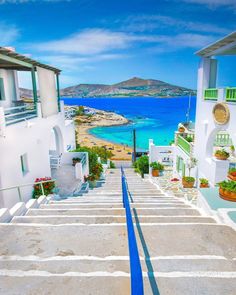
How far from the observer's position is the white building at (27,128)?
6869 mm

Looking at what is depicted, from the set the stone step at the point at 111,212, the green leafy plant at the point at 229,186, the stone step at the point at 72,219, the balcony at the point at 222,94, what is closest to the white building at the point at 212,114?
the balcony at the point at 222,94

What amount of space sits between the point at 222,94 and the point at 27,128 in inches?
308

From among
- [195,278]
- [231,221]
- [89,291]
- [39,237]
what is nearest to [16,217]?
[39,237]

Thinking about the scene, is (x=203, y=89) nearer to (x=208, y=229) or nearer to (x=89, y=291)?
(x=208, y=229)

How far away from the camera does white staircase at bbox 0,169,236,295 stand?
232cm

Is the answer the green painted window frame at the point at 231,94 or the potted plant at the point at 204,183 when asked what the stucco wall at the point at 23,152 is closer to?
the potted plant at the point at 204,183

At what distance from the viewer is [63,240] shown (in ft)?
11.0

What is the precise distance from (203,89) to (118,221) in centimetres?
854

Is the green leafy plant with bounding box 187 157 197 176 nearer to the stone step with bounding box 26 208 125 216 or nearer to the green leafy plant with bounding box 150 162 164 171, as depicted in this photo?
the green leafy plant with bounding box 150 162 164 171

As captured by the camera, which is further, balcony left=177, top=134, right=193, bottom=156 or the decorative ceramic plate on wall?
balcony left=177, top=134, right=193, bottom=156

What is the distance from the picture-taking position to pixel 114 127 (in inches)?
2800

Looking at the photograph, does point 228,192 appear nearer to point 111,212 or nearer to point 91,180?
point 111,212

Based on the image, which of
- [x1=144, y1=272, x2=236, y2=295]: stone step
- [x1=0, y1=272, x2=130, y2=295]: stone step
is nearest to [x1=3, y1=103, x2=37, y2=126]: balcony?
[x1=0, y1=272, x2=130, y2=295]: stone step

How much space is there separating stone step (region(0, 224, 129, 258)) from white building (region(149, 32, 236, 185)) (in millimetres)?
6050
